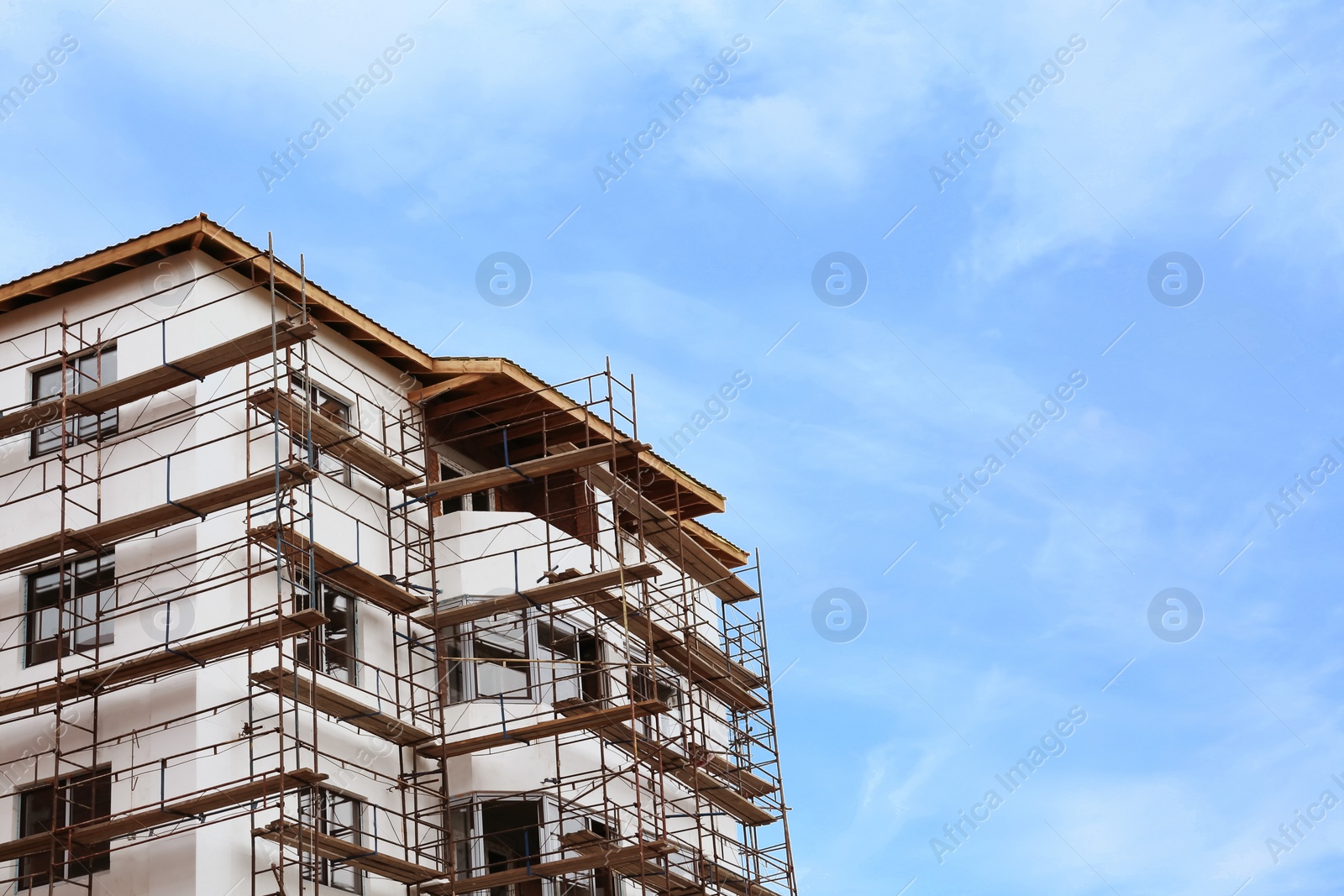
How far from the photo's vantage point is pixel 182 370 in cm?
2659

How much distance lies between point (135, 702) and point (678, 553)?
11.9m

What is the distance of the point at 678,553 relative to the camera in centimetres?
3456

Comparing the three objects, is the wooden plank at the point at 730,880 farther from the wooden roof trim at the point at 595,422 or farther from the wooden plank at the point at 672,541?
the wooden roof trim at the point at 595,422

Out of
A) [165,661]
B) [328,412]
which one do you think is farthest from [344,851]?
[328,412]

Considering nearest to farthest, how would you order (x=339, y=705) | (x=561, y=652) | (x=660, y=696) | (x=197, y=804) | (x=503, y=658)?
1. (x=197, y=804)
2. (x=339, y=705)
3. (x=503, y=658)
4. (x=561, y=652)
5. (x=660, y=696)

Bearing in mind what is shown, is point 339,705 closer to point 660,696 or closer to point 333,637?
point 333,637

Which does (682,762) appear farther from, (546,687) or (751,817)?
(751,817)

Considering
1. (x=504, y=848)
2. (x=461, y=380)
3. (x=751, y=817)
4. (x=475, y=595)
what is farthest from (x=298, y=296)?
(x=751, y=817)

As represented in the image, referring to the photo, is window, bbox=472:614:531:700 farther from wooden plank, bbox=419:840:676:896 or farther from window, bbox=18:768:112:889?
window, bbox=18:768:112:889

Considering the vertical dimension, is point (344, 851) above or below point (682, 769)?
below

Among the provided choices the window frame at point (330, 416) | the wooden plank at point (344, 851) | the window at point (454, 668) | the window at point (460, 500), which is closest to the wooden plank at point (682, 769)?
the window at point (454, 668)

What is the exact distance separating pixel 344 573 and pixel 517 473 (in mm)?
4152

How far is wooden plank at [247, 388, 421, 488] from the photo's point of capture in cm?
2719

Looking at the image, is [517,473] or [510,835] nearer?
[510,835]
